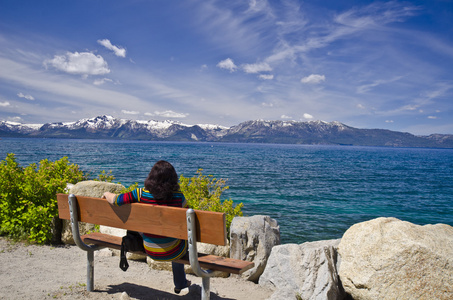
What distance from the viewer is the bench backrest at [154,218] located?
11.4ft

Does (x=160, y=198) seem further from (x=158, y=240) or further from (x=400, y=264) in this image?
(x=400, y=264)

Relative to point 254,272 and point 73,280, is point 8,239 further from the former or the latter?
point 254,272

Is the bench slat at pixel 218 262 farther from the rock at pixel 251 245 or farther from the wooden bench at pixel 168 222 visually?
the rock at pixel 251 245

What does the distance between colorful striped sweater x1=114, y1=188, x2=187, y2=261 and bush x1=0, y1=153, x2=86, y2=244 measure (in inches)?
175

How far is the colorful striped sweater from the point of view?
13.3 ft

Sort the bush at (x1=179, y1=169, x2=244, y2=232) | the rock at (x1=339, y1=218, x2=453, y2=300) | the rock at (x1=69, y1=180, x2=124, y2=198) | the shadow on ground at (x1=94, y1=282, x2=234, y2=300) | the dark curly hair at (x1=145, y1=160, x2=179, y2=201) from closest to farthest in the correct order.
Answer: the dark curly hair at (x1=145, y1=160, x2=179, y2=201) → the rock at (x1=339, y1=218, x2=453, y2=300) → the shadow on ground at (x1=94, y1=282, x2=234, y2=300) → the rock at (x1=69, y1=180, x2=124, y2=198) → the bush at (x1=179, y1=169, x2=244, y2=232)

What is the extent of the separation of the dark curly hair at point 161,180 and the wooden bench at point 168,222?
0.23 metres

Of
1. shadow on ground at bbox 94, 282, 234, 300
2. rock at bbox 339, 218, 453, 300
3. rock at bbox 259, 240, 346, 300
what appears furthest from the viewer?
rock at bbox 259, 240, 346, 300

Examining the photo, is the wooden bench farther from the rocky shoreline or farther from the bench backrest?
the rocky shoreline

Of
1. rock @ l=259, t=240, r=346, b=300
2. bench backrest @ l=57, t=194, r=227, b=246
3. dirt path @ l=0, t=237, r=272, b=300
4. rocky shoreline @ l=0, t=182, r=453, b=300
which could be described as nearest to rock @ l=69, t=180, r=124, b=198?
dirt path @ l=0, t=237, r=272, b=300

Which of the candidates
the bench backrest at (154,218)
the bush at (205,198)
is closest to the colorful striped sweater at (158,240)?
the bench backrest at (154,218)

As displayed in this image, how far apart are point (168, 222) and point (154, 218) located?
0.65 feet

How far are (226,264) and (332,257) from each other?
252cm

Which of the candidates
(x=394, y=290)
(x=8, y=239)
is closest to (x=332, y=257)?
(x=394, y=290)
